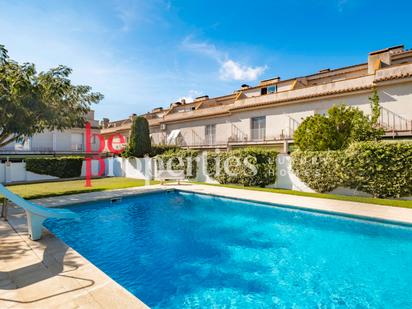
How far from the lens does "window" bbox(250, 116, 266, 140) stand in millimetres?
26759

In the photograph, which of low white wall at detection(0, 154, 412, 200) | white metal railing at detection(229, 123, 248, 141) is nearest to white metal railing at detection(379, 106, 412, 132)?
low white wall at detection(0, 154, 412, 200)

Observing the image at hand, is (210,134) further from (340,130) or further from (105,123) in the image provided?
(105,123)

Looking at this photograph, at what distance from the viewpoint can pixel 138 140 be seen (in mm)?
26656

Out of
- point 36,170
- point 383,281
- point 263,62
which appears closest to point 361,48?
point 263,62

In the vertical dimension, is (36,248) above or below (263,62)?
below

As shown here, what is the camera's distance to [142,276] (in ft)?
19.4

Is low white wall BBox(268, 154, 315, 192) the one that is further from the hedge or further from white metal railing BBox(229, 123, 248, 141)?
white metal railing BBox(229, 123, 248, 141)

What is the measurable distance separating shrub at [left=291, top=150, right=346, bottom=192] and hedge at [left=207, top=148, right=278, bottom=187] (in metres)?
1.89

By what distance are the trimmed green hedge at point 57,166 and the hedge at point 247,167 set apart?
17019 mm

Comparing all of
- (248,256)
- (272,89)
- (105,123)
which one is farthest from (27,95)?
(105,123)

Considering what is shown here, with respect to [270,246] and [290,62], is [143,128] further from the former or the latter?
[270,246]

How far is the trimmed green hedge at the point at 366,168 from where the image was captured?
1247 centimetres

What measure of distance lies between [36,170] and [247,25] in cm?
2473

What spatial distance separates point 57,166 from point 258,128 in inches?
899
